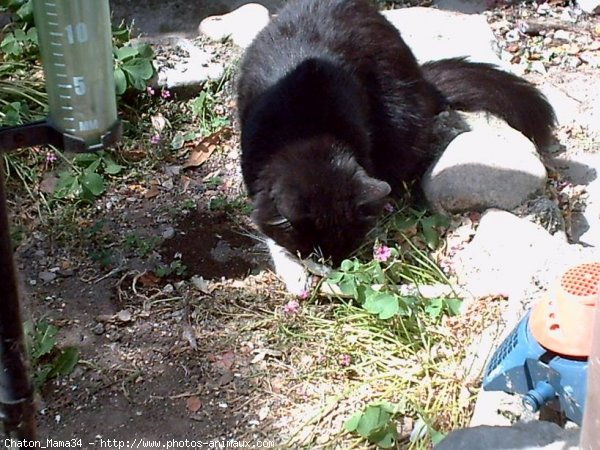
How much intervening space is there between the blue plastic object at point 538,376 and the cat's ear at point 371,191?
3.00 feet

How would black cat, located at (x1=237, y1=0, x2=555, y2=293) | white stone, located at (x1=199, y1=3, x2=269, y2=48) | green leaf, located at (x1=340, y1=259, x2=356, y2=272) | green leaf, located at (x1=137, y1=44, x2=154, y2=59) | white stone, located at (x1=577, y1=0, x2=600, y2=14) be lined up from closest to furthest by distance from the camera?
green leaf, located at (x1=340, y1=259, x2=356, y2=272) < black cat, located at (x1=237, y1=0, x2=555, y2=293) < green leaf, located at (x1=137, y1=44, x2=154, y2=59) < white stone, located at (x1=199, y1=3, x2=269, y2=48) < white stone, located at (x1=577, y1=0, x2=600, y2=14)

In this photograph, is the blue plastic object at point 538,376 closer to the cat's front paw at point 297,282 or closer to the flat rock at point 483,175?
the cat's front paw at point 297,282

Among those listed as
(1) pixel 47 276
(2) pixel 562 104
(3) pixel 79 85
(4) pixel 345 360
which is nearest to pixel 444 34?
(2) pixel 562 104

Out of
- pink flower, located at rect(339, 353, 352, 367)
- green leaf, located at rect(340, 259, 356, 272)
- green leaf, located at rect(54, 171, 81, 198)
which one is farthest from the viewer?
green leaf, located at rect(54, 171, 81, 198)

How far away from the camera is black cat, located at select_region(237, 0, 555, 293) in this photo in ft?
10.4

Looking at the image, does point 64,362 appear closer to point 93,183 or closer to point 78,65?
point 93,183

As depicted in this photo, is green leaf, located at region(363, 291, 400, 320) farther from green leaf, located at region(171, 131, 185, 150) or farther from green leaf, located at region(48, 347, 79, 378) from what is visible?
green leaf, located at region(171, 131, 185, 150)

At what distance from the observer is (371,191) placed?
315 cm

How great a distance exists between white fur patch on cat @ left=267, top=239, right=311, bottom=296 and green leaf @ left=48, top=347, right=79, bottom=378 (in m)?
0.78

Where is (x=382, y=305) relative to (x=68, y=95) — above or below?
below

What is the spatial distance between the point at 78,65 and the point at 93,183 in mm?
2087

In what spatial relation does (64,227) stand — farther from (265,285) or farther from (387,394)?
(387,394)

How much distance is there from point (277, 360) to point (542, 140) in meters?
1.74

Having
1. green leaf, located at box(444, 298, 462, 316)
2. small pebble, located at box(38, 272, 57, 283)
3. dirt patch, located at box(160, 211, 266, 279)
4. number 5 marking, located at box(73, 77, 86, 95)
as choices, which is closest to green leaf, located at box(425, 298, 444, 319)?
green leaf, located at box(444, 298, 462, 316)
